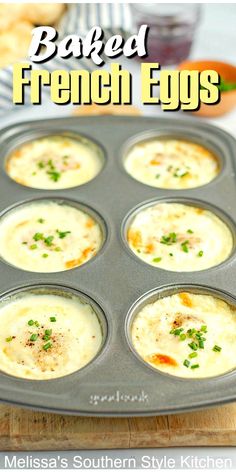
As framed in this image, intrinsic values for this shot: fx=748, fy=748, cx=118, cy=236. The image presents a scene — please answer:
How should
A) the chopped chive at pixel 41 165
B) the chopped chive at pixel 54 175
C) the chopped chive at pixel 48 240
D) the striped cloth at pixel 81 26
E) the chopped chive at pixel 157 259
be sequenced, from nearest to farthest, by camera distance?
the chopped chive at pixel 157 259
the chopped chive at pixel 48 240
the chopped chive at pixel 54 175
the chopped chive at pixel 41 165
the striped cloth at pixel 81 26

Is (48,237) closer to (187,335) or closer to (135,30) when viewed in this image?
(187,335)

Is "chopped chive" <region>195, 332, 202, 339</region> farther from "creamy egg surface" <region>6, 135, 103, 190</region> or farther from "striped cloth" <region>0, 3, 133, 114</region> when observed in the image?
"striped cloth" <region>0, 3, 133, 114</region>

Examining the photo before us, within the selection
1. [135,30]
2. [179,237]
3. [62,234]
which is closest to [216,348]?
[179,237]

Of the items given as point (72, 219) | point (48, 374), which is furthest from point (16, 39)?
point (48, 374)

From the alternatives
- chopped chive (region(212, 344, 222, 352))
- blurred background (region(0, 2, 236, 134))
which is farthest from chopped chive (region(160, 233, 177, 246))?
blurred background (region(0, 2, 236, 134))

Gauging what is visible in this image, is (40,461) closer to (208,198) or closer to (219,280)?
(219,280)

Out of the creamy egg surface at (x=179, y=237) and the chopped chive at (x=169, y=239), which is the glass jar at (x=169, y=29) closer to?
the creamy egg surface at (x=179, y=237)

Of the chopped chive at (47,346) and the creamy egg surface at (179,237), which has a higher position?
the creamy egg surface at (179,237)

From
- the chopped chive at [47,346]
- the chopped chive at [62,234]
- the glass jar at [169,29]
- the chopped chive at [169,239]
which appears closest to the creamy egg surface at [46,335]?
the chopped chive at [47,346]
